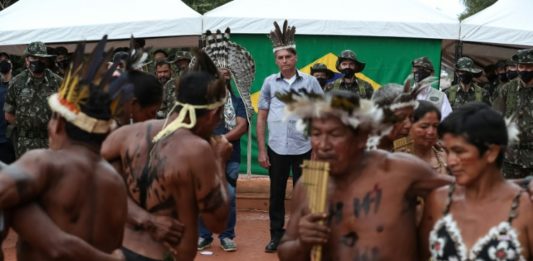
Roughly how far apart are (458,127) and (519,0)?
10.2m

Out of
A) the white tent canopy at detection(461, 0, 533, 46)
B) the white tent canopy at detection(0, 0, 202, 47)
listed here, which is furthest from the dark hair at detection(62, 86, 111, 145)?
the white tent canopy at detection(461, 0, 533, 46)

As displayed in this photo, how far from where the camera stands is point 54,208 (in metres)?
3.49

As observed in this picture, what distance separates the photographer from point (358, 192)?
153 inches

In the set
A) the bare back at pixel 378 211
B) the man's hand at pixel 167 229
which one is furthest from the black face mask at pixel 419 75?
the bare back at pixel 378 211

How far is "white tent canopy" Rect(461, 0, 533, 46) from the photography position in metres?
11.7

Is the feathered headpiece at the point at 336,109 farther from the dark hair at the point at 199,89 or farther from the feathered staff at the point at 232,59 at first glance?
the feathered staff at the point at 232,59

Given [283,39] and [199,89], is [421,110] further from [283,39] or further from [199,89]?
[283,39]

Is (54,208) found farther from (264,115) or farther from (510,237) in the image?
(264,115)

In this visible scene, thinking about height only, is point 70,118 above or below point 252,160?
above

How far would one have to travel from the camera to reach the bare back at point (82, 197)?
347 cm

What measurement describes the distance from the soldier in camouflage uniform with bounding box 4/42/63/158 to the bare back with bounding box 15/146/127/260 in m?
5.75

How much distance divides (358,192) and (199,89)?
1.19m

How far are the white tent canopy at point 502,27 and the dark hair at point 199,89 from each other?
25.3 feet

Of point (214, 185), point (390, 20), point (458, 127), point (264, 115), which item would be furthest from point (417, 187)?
point (390, 20)
